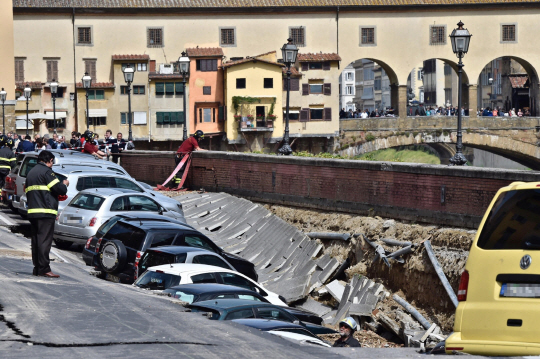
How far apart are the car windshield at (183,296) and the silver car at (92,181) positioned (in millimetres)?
8025

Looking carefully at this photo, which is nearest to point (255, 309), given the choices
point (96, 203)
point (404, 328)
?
point (404, 328)

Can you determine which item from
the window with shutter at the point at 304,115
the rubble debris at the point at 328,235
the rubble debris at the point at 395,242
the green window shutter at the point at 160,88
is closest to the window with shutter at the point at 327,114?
the window with shutter at the point at 304,115

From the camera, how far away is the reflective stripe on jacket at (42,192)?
40.2 ft

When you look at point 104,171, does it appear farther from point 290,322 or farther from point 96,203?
point 290,322

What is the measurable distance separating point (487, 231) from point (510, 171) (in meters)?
9.25

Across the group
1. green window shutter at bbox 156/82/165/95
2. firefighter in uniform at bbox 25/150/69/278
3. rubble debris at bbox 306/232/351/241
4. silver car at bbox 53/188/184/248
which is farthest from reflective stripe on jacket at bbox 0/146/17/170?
green window shutter at bbox 156/82/165/95

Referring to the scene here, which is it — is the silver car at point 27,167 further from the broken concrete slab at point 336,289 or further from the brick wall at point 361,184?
the broken concrete slab at point 336,289

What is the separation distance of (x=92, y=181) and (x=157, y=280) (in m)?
7.95

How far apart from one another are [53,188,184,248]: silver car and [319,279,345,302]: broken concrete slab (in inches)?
156

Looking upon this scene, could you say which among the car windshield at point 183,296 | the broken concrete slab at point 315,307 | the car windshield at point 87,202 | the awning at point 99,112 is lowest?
the broken concrete slab at point 315,307

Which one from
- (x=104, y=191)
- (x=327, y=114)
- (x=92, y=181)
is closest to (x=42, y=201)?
(x=104, y=191)

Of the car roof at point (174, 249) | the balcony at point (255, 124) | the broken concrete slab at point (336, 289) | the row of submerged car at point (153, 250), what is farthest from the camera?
Answer: the balcony at point (255, 124)

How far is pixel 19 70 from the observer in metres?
73.1

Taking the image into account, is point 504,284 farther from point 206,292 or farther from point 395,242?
point 395,242
